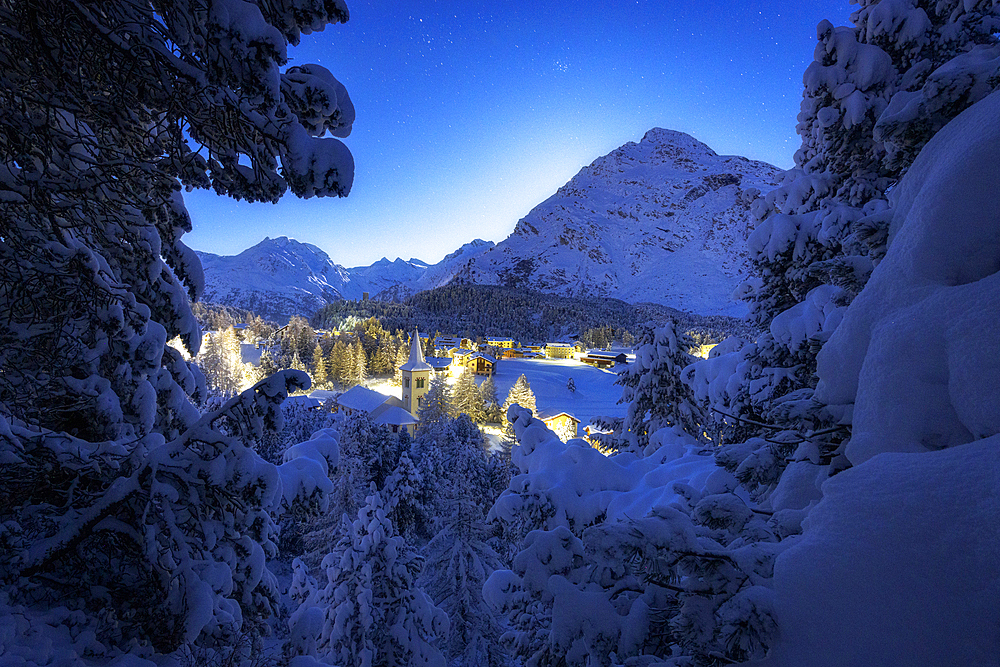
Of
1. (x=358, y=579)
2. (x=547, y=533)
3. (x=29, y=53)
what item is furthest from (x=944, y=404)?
(x=358, y=579)

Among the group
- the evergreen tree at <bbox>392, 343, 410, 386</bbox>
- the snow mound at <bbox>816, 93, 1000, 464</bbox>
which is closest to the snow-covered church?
the evergreen tree at <bbox>392, 343, 410, 386</bbox>

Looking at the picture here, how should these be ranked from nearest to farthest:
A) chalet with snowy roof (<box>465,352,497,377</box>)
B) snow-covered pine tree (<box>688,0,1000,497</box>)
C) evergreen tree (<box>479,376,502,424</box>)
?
snow-covered pine tree (<box>688,0,1000,497</box>) < evergreen tree (<box>479,376,502,424</box>) < chalet with snowy roof (<box>465,352,497,377</box>)

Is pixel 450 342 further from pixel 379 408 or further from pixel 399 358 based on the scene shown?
pixel 379 408

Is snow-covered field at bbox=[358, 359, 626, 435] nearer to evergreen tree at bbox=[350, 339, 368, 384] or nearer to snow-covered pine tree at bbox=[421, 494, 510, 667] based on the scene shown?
evergreen tree at bbox=[350, 339, 368, 384]

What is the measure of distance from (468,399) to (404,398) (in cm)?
648

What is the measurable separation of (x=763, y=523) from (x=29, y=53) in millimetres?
5092

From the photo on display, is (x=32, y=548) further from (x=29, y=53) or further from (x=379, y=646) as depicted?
(x=379, y=646)

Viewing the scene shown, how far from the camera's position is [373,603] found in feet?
31.0

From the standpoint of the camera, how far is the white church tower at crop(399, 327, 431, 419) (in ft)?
127

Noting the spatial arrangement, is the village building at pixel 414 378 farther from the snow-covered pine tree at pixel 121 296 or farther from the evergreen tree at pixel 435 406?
the snow-covered pine tree at pixel 121 296

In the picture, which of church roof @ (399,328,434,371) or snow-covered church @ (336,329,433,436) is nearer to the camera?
snow-covered church @ (336,329,433,436)

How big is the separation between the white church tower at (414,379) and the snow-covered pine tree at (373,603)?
2908 cm

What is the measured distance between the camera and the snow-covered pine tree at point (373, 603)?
29.3 feet

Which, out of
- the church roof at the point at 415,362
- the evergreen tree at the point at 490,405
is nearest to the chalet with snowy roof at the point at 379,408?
the church roof at the point at 415,362
